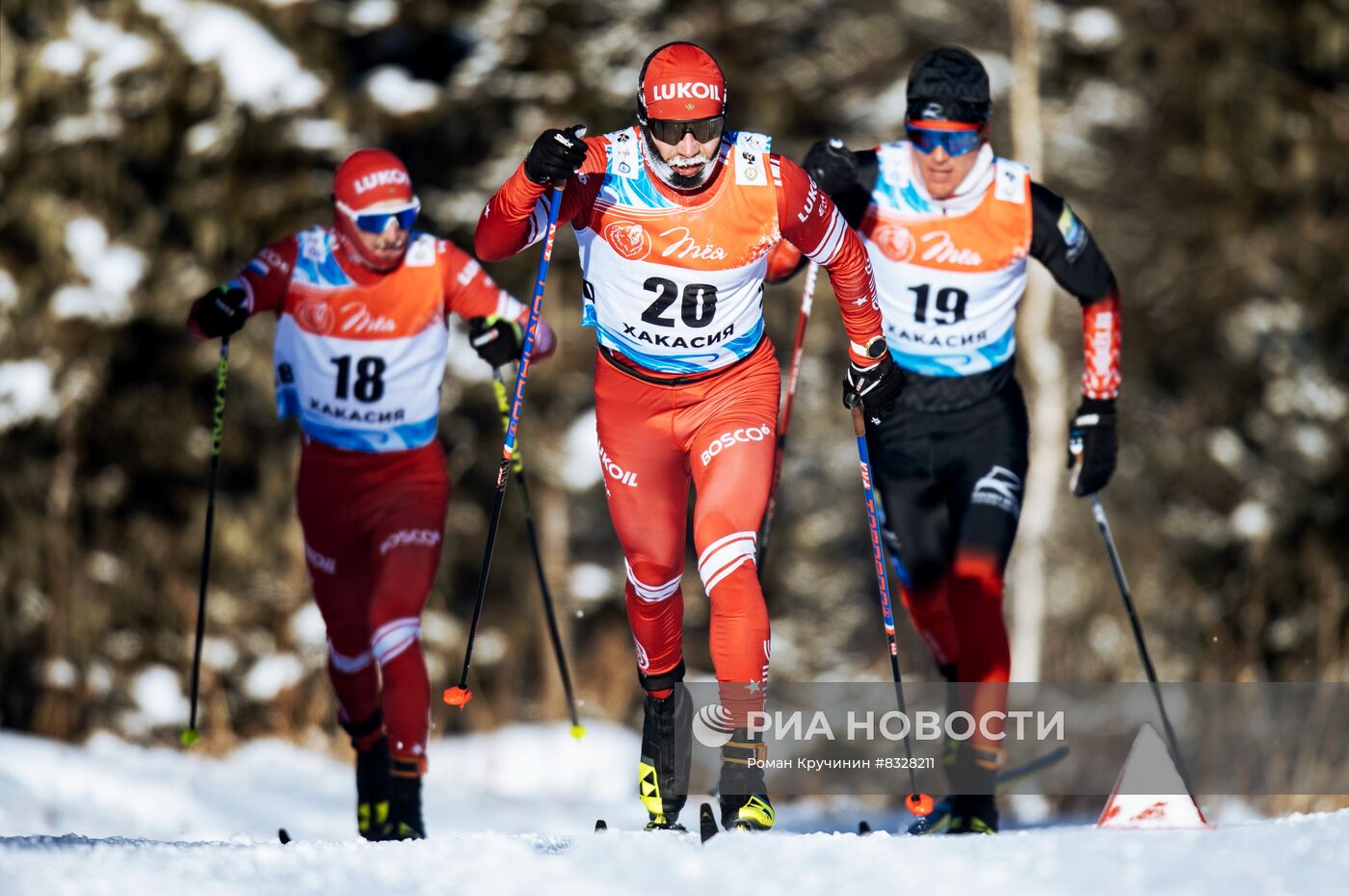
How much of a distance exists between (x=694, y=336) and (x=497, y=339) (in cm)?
154

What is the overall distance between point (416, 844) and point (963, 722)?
2.44m

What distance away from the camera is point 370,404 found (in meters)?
6.81

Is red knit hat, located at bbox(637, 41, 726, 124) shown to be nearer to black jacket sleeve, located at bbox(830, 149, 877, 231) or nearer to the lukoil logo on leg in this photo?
the lukoil logo on leg

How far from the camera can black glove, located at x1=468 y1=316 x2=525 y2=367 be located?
6.73m

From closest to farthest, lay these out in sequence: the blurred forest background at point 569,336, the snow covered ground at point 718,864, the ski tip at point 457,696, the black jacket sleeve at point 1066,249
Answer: the snow covered ground at point 718,864, the ski tip at point 457,696, the black jacket sleeve at point 1066,249, the blurred forest background at point 569,336

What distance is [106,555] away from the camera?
16422mm

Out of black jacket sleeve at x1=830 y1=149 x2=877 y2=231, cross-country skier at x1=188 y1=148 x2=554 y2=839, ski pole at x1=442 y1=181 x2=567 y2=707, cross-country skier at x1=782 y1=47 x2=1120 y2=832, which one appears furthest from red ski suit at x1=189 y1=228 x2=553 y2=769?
cross-country skier at x1=782 y1=47 x2=1120 y2=832

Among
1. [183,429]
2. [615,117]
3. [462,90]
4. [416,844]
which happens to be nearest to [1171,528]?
[615,117]

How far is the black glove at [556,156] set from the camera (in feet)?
16.6

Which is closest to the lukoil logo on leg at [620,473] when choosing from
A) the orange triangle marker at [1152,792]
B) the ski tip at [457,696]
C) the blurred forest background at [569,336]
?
the ski tip at [457,696]

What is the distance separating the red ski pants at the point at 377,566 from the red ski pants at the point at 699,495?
3.86ft

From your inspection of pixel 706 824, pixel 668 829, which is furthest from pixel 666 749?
pixel 706 824

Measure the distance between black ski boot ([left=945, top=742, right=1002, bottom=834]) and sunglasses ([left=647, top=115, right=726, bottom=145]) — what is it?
2576mm

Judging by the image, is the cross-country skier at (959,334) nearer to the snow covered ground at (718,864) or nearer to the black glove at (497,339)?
the snow covered ground at (718,864)
